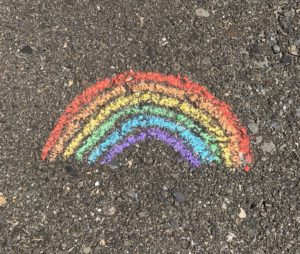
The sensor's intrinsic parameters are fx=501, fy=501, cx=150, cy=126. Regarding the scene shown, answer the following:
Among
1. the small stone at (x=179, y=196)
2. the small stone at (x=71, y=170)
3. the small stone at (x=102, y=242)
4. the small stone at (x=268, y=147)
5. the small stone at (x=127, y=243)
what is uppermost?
the small stone at (x=268, y=147)

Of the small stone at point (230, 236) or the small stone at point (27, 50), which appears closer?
the small stone at point (230, 236)

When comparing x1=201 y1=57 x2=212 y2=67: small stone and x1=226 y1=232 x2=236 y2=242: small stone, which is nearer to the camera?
x1=226 y1=232 x2=236 y2=242: small stone

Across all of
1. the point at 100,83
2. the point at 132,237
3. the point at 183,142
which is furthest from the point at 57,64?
the point at 132,237

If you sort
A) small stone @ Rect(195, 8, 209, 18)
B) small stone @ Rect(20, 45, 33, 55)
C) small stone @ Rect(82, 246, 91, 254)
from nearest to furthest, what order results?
small stone @ Rect(82, 246, 91, 254)
small stone @ Rect(20, 45, 33, 55)
small stone @ Rect(195, 8, 209, 18)

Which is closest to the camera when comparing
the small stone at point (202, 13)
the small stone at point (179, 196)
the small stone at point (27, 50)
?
the small stone at point (179, 196)

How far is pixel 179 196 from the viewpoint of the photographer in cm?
267

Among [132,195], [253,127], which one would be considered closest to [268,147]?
[253,127]

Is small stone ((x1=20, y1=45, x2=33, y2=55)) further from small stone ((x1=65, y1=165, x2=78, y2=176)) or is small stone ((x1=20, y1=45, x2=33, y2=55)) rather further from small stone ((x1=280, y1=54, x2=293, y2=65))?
small stone ((x1=280, y1=54, x2=293, y2=65))

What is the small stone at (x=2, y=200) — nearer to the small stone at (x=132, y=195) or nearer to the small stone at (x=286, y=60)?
the small stone at (x=132, y=195)

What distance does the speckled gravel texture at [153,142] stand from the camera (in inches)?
102

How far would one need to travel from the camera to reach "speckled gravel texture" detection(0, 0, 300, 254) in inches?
102

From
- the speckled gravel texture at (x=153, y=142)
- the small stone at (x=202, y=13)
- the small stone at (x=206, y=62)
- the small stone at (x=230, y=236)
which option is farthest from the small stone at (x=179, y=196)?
the small stone at (x=202, y=13)

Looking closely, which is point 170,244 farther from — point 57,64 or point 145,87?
point 57,64

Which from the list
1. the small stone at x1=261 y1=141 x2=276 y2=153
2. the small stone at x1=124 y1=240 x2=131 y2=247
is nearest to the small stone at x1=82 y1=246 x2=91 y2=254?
the small stone at x1=124 y1=240 x2=131 y2=247
